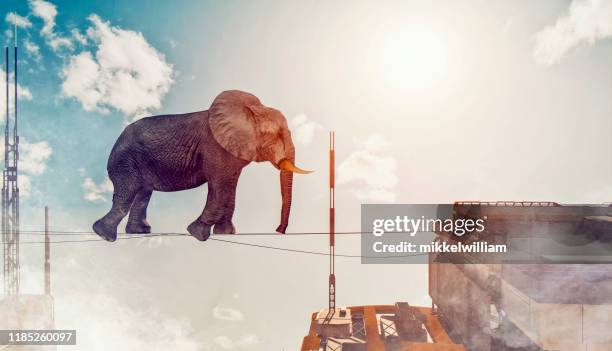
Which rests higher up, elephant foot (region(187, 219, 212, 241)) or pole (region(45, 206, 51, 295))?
elephant foot (region(187, 219, 212, 241))

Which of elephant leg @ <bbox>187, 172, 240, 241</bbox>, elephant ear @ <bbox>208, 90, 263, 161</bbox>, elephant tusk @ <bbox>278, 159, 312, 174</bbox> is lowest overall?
elephant leg @ <bbox>187, 172, 240, 241</bbox>

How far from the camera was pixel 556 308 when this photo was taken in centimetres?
1177

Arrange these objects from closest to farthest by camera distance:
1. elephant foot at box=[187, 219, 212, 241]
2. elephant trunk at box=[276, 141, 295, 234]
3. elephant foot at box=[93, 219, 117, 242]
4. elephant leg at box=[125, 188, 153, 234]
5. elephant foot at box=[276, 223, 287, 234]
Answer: elephant foot at box=[187, 219, 212, 241] → elephant foot at box=[276, 223, 287, 234] → elephant trunk at box=[276, 141, 295, 234] → elephant foot at box=[93, 219, 117, 242] → elephant leg at box=[125, 188, 153, 234]

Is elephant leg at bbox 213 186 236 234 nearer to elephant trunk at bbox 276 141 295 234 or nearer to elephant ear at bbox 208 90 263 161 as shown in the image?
elephant ear at bbox 208 90 263 161

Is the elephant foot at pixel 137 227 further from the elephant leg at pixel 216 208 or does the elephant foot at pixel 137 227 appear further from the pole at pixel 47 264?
the pole at pixel 47 264

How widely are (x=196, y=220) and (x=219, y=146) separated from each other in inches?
67.3

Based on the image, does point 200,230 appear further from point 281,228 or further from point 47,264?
point 47,264

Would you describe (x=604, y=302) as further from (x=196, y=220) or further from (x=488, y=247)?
(x=196, y=220)

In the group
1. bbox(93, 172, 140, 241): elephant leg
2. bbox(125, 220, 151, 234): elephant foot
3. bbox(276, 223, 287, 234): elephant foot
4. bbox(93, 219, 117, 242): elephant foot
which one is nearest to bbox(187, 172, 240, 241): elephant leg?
bbox(276, 223, 287, 234): elephant foot

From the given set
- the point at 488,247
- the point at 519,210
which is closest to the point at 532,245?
the point at 519,210

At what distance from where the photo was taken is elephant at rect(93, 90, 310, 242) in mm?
8328

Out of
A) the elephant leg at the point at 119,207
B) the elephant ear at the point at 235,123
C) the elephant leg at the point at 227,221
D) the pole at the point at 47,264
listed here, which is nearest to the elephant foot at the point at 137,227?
the elephant leg at the point at 119,207

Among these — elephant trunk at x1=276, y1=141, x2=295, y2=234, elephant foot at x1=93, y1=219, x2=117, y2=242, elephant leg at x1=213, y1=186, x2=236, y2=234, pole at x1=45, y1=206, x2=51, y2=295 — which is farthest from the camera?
pole at x1=45, y1=206, x2=51, y2=295

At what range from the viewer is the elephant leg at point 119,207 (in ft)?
29.1
